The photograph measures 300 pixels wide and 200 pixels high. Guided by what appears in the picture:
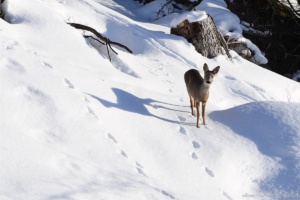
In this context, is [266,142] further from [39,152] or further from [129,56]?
[129,56]

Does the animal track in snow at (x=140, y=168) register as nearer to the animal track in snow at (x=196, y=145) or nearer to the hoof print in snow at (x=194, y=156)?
the hoof print in snow at (x=194, y=156)

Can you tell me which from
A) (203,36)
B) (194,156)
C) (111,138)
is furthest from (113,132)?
(203,36)

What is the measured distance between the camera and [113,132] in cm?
539

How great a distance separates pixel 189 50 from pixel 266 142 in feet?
16.3

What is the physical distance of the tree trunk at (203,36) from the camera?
1095cm

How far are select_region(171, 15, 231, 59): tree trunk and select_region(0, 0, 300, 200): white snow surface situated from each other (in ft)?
7.92

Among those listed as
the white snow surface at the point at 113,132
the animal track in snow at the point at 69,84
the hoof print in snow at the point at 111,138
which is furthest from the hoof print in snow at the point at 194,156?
the animal track in snow at the point at 69,84

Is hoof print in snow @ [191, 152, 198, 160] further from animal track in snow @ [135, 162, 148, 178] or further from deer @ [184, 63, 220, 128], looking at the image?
animal track in snow @ [135, 162, 148, 178]

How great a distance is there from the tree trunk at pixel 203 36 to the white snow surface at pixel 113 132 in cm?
242

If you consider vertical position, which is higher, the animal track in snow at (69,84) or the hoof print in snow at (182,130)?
the animal track in snow at (69,84)

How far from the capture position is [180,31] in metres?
11.1

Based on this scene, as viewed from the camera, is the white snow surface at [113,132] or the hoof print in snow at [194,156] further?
the hoof print in snow at [194,156]

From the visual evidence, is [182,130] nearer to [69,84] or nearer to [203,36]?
[69,84]

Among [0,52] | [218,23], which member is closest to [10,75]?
[0,52]
